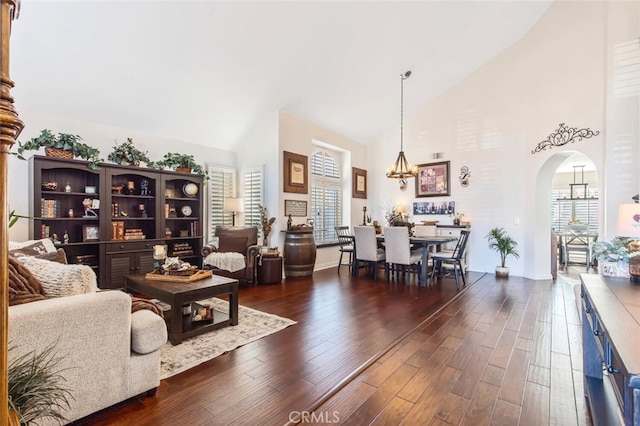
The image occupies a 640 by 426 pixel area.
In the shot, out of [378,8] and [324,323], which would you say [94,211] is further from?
[378,8]

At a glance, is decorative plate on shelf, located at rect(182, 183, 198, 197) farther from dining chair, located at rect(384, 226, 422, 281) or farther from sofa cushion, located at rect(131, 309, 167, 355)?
sofa cushion, located at rect(131, 309, 167, 355)

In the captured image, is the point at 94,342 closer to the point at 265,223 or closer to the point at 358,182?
the point at 265,223

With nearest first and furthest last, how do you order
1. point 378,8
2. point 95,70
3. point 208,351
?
point 208,351, point 95,70, point 378,8

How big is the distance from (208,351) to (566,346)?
126 inches

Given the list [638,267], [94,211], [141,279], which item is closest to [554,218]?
[638,267]

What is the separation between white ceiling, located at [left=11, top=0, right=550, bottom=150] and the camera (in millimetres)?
3377

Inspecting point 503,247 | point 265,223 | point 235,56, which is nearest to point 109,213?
point 265,223

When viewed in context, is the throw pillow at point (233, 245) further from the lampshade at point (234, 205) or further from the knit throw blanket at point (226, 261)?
the lampshade at point (234, 205)

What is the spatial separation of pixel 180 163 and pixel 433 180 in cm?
525

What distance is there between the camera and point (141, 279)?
124 inches

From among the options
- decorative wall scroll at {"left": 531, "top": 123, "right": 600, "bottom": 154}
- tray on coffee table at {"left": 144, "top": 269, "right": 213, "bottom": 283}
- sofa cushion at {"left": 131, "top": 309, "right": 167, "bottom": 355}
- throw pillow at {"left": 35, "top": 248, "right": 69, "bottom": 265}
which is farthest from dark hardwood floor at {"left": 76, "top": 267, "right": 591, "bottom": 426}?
decorative wall scroll at {"left": 531, "top": 123, "right": 600, "bottom": 154}

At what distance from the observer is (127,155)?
450 centimetres

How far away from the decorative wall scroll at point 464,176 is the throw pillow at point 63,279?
6429mm

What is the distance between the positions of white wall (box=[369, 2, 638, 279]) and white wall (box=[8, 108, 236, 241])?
4.40 metres
